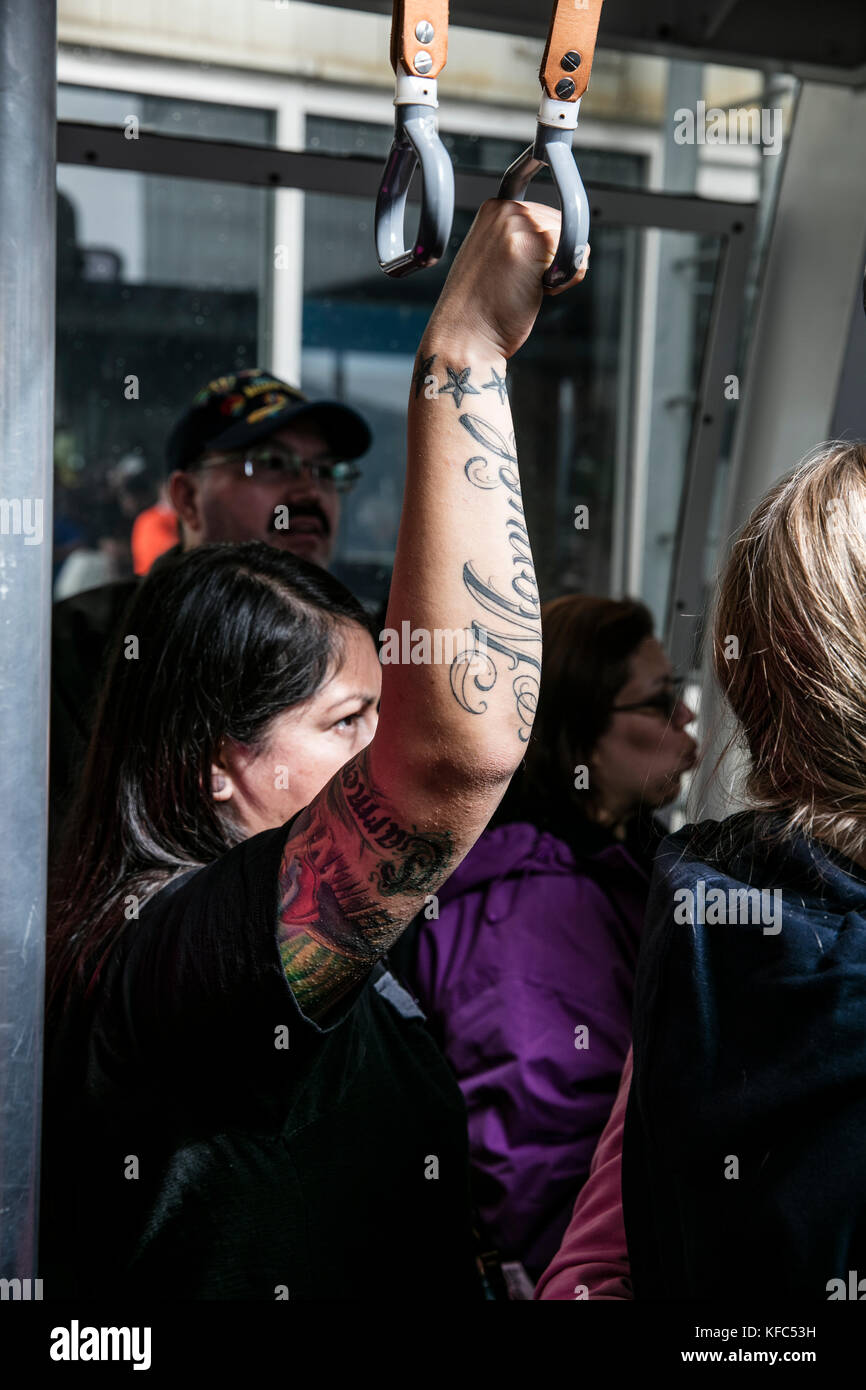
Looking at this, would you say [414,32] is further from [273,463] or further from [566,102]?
[273,463]

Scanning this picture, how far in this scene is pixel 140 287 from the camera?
3490 mm

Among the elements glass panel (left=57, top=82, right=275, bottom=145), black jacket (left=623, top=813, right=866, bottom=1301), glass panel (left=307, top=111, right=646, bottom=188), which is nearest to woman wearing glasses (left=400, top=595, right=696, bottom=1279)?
black jacket (left=623, top=813, right=866, bottom=1301)

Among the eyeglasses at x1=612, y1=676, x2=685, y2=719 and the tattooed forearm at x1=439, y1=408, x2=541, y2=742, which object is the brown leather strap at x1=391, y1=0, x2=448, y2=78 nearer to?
the tattooed forearm at x1=439, y1=408, x2=541, y2=742

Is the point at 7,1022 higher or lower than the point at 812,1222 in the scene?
higher

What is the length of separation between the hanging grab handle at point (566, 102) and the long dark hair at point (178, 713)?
0.67 metres

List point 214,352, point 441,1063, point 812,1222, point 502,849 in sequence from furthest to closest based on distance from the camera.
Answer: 1. point 214,352
2. point 502,849
3. point 441,1063
4. point 812,1222

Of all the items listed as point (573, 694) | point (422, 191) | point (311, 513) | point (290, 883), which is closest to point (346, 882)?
point (290, 883)

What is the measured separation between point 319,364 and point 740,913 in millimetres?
2694

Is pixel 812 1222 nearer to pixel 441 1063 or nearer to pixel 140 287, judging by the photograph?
pixel 441 1063

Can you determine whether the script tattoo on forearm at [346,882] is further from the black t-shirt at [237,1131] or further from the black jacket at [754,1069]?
the black jacket at [754,1069]

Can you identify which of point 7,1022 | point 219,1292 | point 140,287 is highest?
point 140,287

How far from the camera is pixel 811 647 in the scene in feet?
3.26
